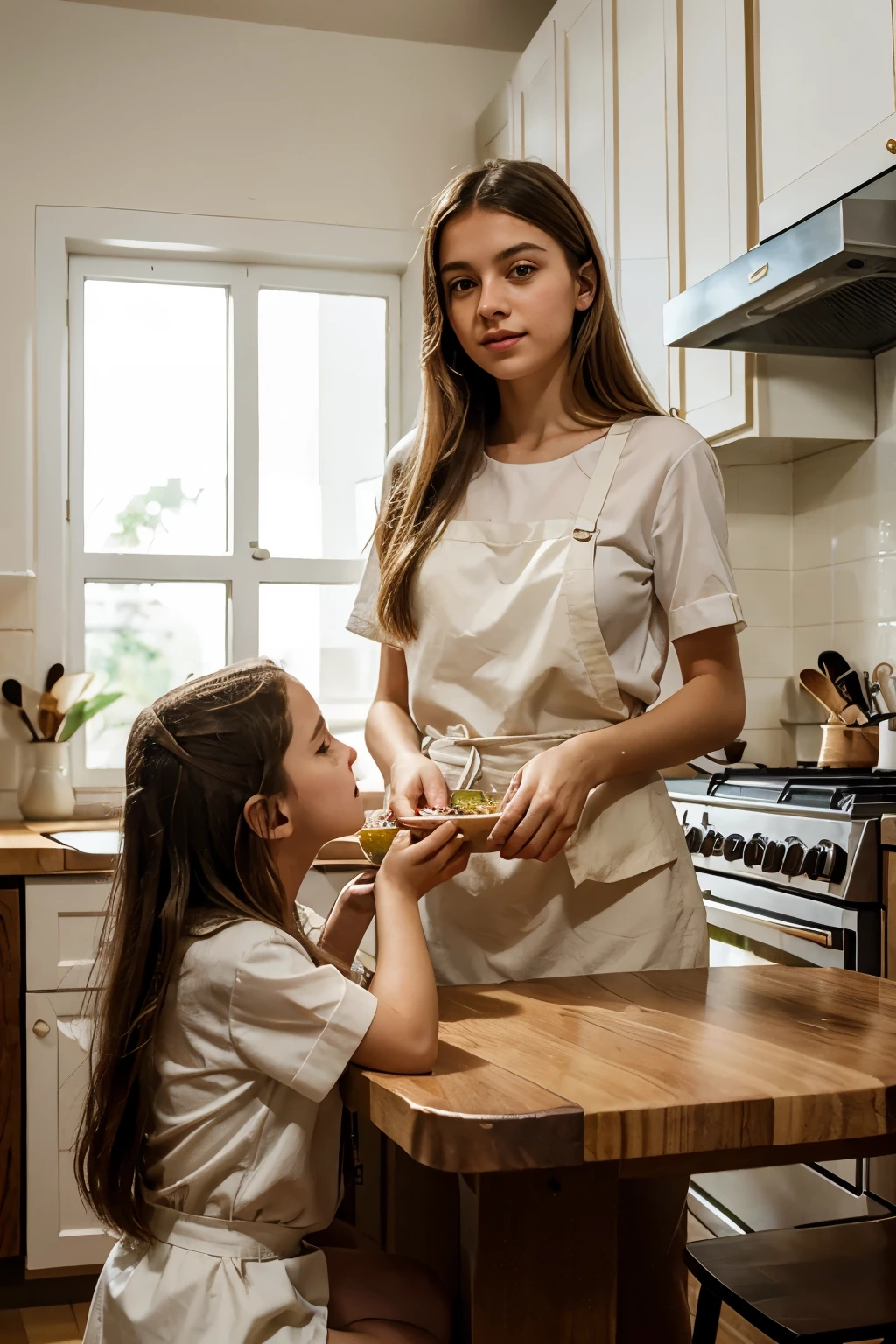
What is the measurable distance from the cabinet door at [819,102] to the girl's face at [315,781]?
1.24 metres

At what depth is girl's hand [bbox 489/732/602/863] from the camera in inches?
43.4

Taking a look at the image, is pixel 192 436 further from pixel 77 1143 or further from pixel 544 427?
pixel 77 1143

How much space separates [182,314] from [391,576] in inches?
89.2

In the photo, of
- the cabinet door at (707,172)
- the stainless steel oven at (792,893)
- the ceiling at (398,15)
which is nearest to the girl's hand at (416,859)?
the stainless steel oven at (792,893)

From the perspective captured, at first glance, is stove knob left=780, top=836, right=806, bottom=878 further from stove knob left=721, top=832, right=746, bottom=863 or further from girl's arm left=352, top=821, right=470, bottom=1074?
girl's arm left=352, top=821, right=470, bottom=1074

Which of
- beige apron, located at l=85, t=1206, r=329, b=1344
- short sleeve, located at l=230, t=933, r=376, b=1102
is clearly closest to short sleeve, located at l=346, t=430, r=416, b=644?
short sleeve, located at l=230, t=933, r=376, b=1102

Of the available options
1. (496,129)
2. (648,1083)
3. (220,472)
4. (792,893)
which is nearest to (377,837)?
(648,1083)

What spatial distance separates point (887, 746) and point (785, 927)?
1.49 ft

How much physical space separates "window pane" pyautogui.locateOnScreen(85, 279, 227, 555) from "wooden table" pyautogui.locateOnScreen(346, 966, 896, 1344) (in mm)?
2570

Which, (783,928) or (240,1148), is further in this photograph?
(783,928)

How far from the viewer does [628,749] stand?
1216 millimetres

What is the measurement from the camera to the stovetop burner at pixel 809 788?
1828 millimetres

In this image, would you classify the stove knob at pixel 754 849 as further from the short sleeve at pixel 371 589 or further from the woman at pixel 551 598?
the short sleeve at pixel 371 589

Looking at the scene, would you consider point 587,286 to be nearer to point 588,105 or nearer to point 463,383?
point 463,383
